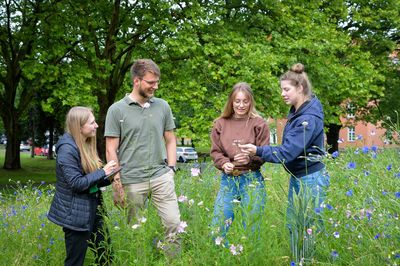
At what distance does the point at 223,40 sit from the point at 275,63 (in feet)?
5.75

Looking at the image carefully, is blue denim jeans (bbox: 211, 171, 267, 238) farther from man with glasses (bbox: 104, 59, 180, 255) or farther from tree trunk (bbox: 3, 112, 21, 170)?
tree trunk (bbox: 3, 112, 21, 170)

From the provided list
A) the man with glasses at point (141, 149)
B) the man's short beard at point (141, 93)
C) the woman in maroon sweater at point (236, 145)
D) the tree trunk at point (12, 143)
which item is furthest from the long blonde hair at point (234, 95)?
the tree trunk at point (12, 143)

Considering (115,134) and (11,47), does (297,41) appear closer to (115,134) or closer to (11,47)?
(11,47)

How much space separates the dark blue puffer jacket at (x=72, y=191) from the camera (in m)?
3.63

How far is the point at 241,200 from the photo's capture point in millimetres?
3814

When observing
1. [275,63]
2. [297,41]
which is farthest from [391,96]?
[275,63]

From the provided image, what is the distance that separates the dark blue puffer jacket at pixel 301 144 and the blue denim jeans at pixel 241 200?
0.25m

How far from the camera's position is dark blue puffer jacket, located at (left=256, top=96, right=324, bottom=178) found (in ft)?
12.0

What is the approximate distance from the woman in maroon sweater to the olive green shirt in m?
0.52

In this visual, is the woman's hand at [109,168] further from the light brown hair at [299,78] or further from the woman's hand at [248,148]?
the light brown hair at [299,78]

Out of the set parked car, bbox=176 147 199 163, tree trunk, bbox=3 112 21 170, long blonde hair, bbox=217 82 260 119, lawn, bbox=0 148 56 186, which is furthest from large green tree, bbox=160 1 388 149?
parked car, bbox=176 147 199 163

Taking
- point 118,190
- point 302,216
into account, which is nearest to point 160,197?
point 118,190

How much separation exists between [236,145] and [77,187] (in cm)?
136

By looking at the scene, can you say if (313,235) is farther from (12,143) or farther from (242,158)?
(12,143)
